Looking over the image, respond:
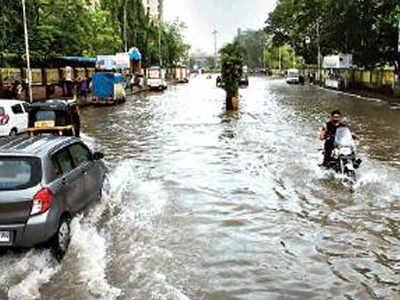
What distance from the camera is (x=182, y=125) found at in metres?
28.7

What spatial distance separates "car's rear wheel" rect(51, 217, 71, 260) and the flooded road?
0.12m

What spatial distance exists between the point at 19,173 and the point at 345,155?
7569 mm

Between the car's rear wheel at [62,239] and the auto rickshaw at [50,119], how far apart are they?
925cm

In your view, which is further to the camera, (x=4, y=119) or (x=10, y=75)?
(x=10, y=75)

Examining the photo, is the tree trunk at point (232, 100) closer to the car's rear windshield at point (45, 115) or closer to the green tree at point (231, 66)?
the green tree at point (231, 66)

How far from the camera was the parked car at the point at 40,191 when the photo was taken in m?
8.14

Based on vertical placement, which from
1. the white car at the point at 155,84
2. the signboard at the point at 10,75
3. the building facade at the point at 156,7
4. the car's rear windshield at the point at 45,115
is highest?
the building facade at the point at 156,7

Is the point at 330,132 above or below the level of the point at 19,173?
below

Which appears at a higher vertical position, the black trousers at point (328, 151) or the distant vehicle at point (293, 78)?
the black trousers at point (328, 151)

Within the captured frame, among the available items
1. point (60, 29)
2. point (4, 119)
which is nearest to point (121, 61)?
point (60, 29)

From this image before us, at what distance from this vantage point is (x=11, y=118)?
22.8 metres

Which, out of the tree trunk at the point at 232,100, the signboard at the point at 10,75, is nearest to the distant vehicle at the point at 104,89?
the signboard at the point at 10,75

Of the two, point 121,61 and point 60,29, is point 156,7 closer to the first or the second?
point 121,61

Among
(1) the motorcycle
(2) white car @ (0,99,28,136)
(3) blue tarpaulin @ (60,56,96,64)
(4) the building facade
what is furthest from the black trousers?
(4) the building facade
